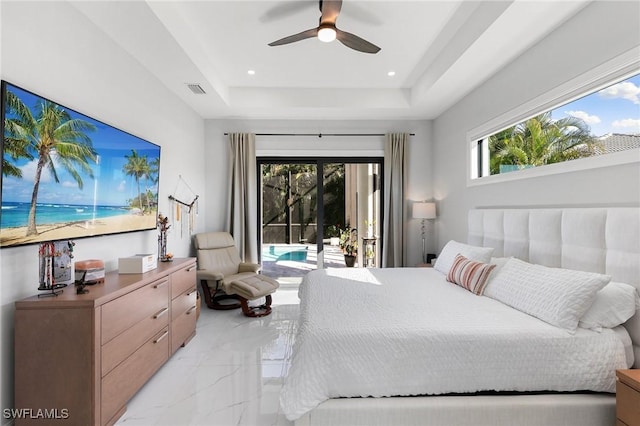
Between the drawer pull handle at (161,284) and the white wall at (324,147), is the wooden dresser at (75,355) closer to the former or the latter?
the drawer pull handle at (161,284)

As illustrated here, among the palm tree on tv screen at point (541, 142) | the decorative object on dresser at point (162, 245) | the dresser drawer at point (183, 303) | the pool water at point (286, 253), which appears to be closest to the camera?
the palm tree on tv screen at point (541, 142)

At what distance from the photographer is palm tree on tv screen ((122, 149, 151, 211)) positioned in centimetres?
259

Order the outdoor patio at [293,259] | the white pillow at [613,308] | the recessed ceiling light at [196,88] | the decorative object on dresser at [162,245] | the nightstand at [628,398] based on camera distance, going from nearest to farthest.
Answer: the nightstand at [628,398], the white pillow at [613,308], the decorative object on dresser at [162,245], the recessed ceiling light at [196,88], the outdoor patio at [293,259]

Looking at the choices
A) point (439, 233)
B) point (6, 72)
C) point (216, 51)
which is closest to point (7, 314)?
point (6, 72)

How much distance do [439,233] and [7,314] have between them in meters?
4.56

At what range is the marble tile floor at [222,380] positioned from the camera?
196 centimetres

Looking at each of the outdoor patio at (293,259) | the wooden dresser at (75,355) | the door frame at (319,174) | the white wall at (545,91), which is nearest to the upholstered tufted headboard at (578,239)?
the white wall at (545,91)

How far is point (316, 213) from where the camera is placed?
5.10 meters

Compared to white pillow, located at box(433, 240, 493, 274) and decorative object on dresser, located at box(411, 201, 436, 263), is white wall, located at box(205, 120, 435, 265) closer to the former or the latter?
decorative object on dresser, located at box(411, 201, 436, 263)

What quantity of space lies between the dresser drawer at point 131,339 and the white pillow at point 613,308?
280 centimetres

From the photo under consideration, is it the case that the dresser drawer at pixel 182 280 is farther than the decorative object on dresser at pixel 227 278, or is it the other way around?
the decorative object on dresser at pixel 227 278

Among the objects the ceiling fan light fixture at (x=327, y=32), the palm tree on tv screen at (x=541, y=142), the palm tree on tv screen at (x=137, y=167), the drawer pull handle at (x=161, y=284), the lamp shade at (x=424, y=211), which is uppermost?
the ceiling fan light fixture at (x=327, y=32)

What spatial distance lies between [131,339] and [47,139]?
53.4 inches

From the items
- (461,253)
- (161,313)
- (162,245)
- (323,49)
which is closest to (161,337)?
(161,313)
